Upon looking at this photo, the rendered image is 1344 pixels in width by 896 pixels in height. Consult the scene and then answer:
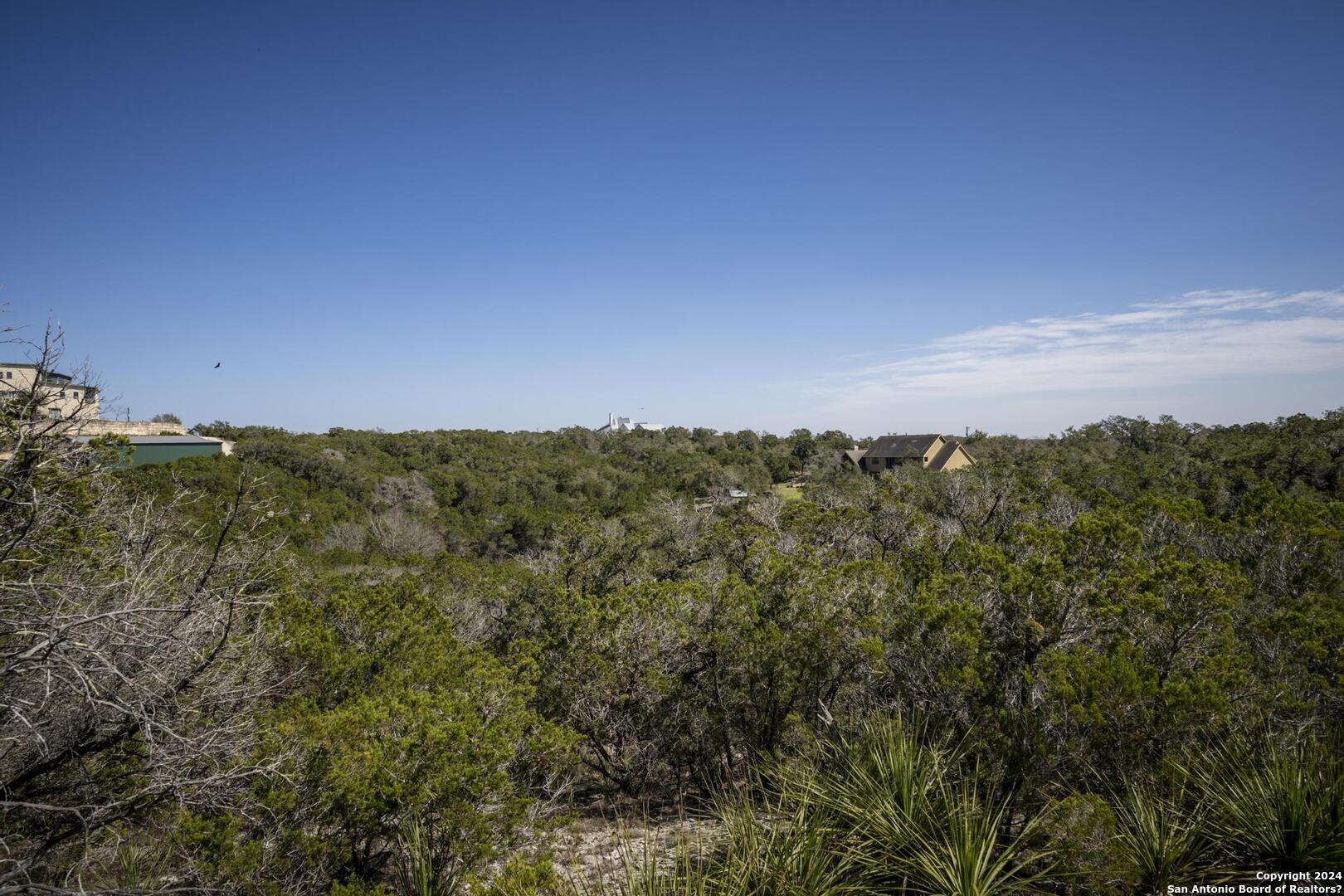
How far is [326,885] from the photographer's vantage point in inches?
223

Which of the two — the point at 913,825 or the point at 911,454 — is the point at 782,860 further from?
the point at 911,454

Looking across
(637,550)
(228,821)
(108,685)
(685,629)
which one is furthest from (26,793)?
(637,550)

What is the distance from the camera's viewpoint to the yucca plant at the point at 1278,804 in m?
4.32

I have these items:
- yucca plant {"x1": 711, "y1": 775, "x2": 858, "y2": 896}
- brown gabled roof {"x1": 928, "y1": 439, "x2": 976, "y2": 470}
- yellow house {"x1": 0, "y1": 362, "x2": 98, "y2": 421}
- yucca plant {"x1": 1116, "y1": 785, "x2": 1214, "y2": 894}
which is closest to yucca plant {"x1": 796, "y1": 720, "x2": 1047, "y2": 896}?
yucca plant {"x1": 711, "y1": 775, "x2": 858, "y2": 896}

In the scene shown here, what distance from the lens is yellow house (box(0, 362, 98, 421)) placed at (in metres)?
5.08

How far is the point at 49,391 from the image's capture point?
5.40m

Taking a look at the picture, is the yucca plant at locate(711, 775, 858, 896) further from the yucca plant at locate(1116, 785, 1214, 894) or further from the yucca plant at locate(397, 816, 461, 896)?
the yucca plant at locate(397, 816, 461, 896)

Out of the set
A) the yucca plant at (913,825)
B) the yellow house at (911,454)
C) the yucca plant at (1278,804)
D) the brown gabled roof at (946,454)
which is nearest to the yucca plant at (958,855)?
the yucca plant at (913,825)

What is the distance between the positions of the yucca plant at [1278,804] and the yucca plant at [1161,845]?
19 cm

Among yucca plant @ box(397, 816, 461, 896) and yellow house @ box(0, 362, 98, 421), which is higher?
yellow house @ box(0, 362, 98, 421)

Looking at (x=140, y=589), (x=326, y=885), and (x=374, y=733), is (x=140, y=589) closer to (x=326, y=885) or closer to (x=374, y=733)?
(x=374, y=733)

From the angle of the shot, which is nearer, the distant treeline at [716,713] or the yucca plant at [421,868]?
the distant treeline at [716,713]

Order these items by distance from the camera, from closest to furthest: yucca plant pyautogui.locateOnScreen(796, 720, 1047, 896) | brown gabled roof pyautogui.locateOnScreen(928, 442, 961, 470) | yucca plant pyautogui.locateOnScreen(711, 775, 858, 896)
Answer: yucca plant pyautogui.locateOnScreen(711, 775, 858, 896)
yucca plant pyautogui.locateOnScreen(796, 720, 1047, 896)
brown gabled roof pyautogui.locateOnScreen(928, 442, 961, 470)

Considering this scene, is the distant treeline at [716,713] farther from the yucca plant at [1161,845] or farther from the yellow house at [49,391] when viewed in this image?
the yellow house at [49,391]
